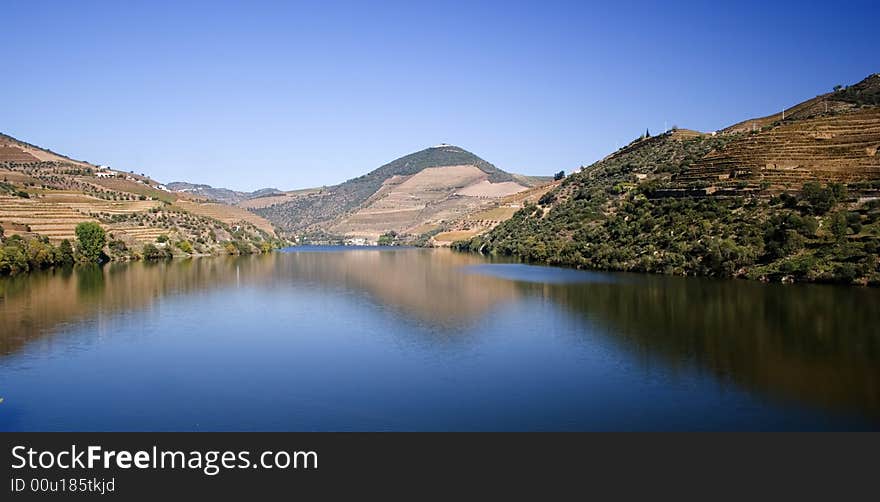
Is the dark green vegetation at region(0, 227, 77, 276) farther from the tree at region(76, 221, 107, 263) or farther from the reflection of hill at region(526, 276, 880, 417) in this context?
the reflection of hill at region(526, 276, 880, 417)

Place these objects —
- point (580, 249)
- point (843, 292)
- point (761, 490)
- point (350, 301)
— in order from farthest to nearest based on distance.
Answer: point (580, 249) < point (350, 301) < point (843, 292) < point (761, 490)

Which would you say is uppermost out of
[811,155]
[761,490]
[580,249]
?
[811,155]

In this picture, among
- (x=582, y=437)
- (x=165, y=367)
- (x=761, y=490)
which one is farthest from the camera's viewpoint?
(x=165, y=367)

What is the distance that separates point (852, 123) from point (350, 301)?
46.7 metres

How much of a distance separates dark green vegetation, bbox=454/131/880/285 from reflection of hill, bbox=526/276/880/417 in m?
3.35

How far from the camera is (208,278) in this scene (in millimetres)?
57656

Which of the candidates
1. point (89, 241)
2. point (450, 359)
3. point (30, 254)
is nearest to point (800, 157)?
point (450, 359)

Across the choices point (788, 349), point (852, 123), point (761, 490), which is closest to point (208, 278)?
point (788, 349)

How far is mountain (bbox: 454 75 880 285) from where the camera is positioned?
4419 centimetres

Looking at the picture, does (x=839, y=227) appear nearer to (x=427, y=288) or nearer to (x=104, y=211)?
(x=427, y=288)

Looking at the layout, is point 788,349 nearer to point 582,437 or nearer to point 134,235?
point 582,437

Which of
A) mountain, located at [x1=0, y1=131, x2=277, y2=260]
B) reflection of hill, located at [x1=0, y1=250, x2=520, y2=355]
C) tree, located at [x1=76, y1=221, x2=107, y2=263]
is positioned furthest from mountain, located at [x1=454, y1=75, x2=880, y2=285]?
mountain, located at [x1=0, y1=131, x2=277, y2=260]

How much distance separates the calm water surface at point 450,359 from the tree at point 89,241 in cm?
3065

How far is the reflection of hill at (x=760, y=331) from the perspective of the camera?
64.2ft
